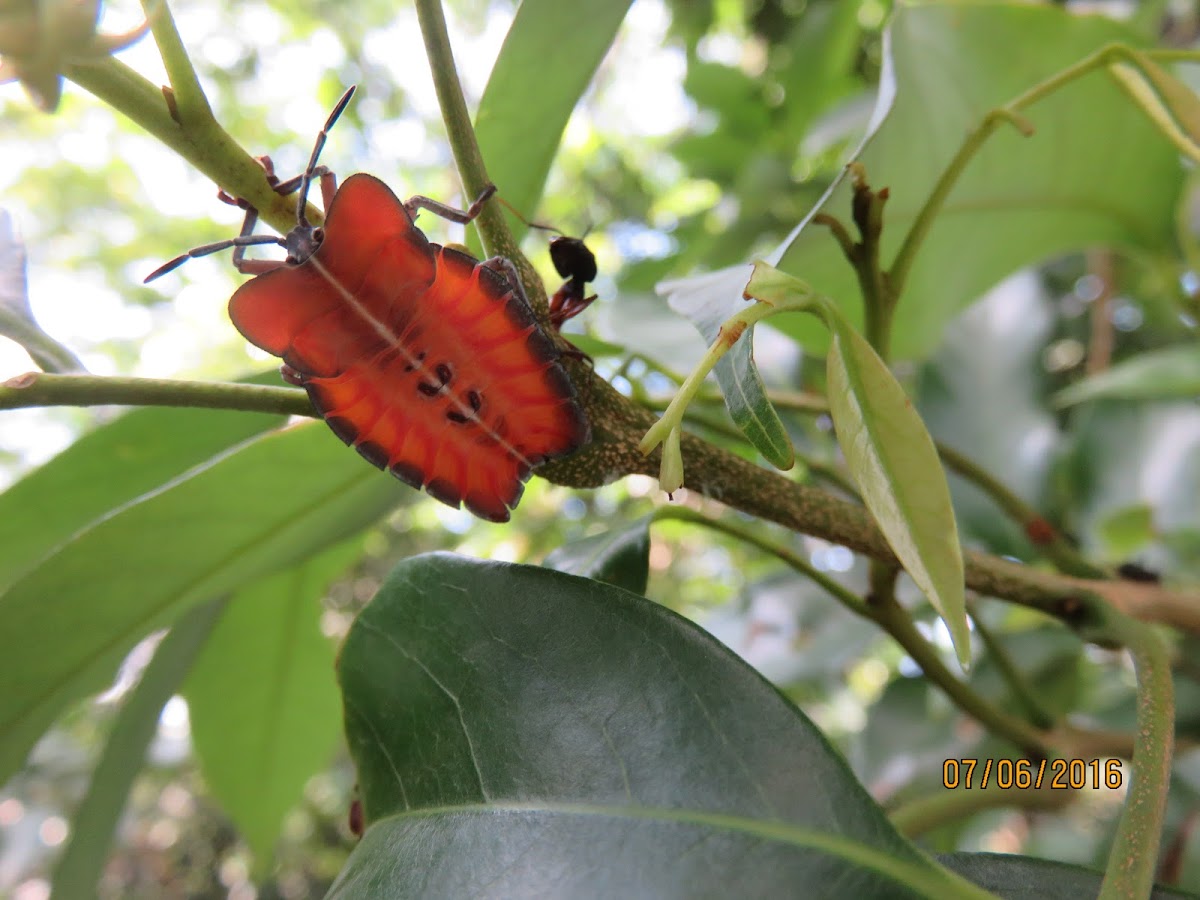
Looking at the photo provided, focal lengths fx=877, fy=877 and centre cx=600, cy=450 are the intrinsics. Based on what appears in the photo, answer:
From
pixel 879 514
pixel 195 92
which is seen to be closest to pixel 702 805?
pixel 879 514

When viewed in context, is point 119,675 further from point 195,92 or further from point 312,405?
point 195,92

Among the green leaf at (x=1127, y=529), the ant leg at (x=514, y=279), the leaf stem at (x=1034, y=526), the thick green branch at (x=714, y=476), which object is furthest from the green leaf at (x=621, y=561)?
the green leaf at (x=1127, y=529)

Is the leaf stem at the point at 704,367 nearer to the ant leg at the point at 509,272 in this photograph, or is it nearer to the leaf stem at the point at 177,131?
the ant leg at the point at 509,272

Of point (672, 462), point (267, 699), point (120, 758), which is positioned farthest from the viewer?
point (267, 699)

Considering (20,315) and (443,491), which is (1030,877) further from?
(20,315)

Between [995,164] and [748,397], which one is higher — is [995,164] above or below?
above

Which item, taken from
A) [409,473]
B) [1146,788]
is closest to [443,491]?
[409,473]

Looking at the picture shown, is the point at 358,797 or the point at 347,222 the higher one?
the point at 347,222
